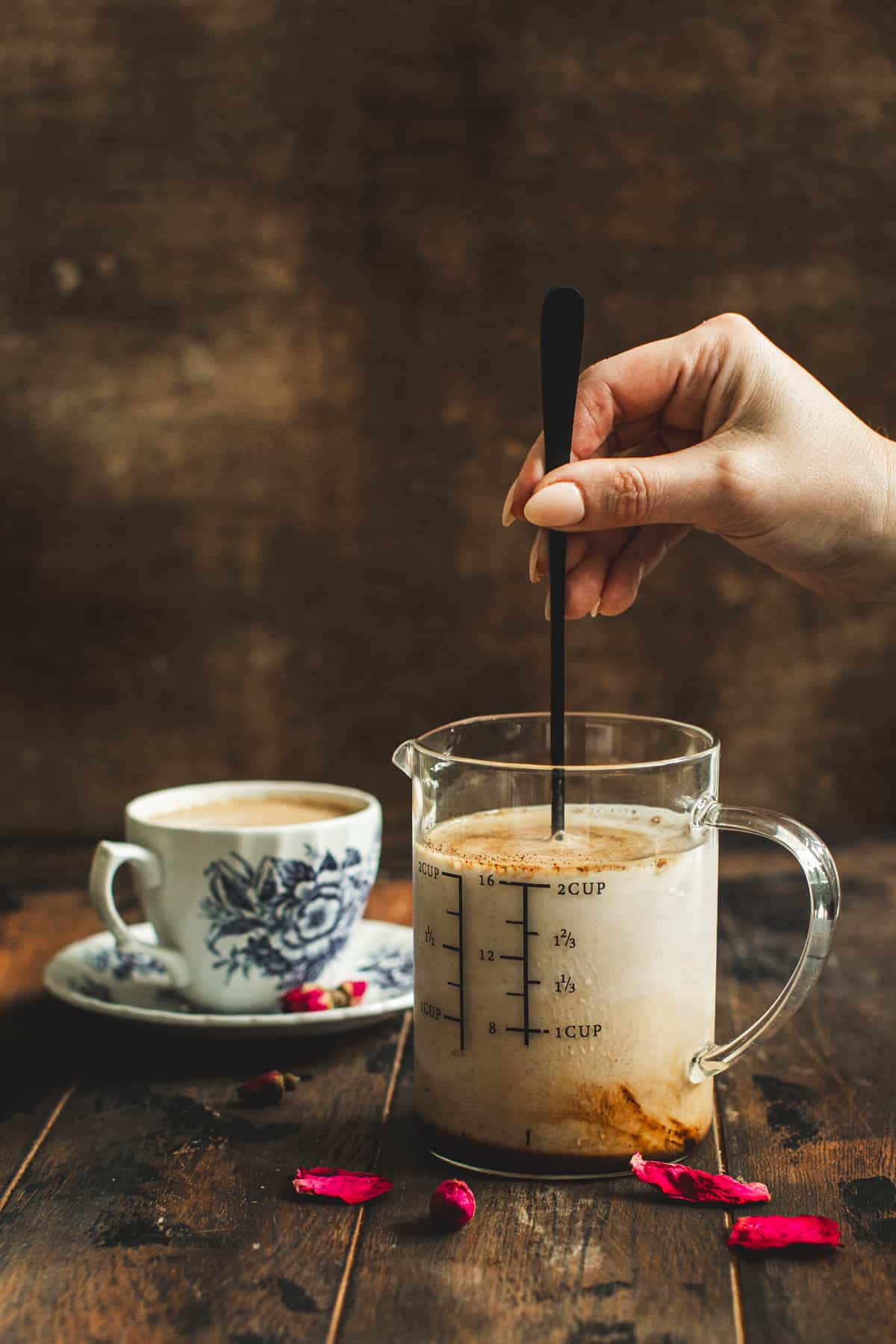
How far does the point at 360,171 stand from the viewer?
1953mm

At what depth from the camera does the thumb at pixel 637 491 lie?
886 mm

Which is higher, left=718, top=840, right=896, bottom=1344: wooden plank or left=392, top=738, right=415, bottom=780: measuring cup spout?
left=392, top=738, right=415, bottom=780: measuring cup spout

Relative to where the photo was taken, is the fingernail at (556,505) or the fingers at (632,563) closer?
the fingernail at (556,505)

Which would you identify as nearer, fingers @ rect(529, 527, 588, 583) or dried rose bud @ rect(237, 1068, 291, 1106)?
dried rose bud @ rect(237, 1068, 291, 1106)

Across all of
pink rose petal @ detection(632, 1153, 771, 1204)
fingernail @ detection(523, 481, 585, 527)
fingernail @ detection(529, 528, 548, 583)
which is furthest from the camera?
fingernail @ detection(529, 528, 548, 583)

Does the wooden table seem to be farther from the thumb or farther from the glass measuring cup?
the thumb

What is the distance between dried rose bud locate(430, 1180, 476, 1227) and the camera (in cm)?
72

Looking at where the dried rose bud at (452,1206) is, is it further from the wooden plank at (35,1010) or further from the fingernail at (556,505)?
the fingernail at (556,505)

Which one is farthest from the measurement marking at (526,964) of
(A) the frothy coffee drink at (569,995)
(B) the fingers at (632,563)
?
(B) the fingers at (632,563)

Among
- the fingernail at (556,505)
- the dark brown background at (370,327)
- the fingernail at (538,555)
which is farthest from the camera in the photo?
the dark brown background at (370,327)

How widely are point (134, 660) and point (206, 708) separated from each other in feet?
0.45

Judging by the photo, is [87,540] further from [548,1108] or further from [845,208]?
[548,1108]

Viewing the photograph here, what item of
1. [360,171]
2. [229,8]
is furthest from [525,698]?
[229,8]

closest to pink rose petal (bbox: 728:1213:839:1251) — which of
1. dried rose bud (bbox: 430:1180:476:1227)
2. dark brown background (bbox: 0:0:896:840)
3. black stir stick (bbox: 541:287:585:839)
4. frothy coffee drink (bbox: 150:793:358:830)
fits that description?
dried rose bud (bbox: 430:1180:476:1227)
